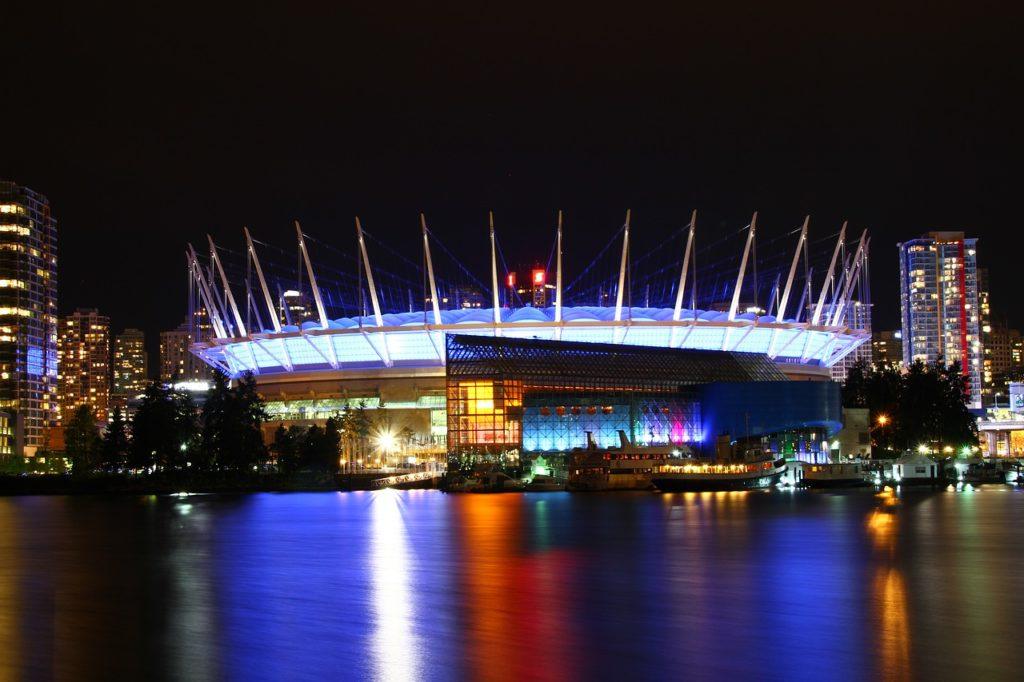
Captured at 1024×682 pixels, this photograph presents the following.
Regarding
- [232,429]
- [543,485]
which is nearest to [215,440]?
[232,429]

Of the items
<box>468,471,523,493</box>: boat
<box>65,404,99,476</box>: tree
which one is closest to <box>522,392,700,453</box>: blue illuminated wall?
<box>468,471,523,493</box>: boat

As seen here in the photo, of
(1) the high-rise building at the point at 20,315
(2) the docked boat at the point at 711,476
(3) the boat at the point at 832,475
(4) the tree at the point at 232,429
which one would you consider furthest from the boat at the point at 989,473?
(1) the high-rise building at the point at 20,315

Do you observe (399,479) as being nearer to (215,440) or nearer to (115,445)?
(215,440)

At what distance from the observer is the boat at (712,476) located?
318 ft

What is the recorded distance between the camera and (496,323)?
4798 inches

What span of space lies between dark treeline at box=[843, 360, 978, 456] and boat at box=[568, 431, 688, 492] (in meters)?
39.9

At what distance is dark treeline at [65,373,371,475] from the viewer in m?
107

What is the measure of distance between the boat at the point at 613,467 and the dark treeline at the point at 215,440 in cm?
2406

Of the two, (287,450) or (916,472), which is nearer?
(287,450)

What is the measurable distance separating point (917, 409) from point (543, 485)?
51.0 metres

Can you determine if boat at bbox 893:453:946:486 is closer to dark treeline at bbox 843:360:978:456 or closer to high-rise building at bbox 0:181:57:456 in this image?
dark treeline at bbox 843:360:978:456

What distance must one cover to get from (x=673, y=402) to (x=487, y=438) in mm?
21103

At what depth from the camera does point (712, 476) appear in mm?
98125

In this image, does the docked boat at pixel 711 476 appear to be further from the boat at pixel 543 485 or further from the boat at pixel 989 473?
the boat at pixel 989 473
